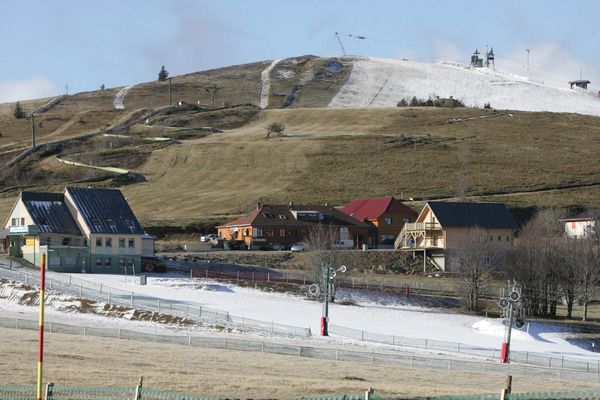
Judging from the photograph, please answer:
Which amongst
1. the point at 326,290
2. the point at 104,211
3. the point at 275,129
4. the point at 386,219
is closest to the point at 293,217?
the point at 386,219

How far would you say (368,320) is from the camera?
72875mm

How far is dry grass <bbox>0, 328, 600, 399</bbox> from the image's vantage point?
113 ft

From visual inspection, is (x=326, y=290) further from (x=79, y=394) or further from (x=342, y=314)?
(x=79, y=394)

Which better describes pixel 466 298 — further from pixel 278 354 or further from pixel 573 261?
pixel 278 354

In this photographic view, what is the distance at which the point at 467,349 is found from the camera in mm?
62812

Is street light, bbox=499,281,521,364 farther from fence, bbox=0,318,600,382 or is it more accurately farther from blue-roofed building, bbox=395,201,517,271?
blue-roofed building, bbox=395,201,517,271

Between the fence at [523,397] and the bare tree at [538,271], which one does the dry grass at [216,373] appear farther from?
the bare tree at [538,271]

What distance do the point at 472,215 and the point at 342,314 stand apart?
39.4 m

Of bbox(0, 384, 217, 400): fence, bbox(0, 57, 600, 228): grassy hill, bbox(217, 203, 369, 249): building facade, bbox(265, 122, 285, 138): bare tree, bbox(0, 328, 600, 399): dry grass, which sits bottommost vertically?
bbox(0, 328, 600, 399): dry grass

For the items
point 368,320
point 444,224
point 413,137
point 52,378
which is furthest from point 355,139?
point 52,378

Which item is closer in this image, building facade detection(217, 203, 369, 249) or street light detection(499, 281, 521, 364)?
street light detection(499, 281, 521, 364)

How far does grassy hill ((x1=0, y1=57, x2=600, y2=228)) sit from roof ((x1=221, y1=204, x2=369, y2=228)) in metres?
9.29

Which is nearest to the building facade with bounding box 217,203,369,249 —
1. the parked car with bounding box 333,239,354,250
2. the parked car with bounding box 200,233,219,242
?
the parked car with bounding box 333,239,354,250

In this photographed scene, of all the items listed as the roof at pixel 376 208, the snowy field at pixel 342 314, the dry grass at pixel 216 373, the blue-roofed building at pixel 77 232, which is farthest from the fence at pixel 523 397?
the roof at pixel 376 208
